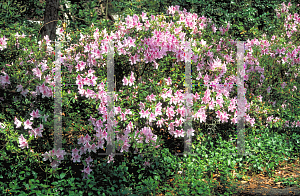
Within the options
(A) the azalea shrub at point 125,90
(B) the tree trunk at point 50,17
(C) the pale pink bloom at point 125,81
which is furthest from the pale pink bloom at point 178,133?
(B) the tree trunk at point 50,17

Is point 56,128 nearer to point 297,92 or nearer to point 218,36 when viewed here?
point 218,36

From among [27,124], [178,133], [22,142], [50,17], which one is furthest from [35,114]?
[50,17]

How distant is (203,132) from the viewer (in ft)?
16.6

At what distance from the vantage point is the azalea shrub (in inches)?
148

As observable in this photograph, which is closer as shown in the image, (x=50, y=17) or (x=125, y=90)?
(x=125, y=90)

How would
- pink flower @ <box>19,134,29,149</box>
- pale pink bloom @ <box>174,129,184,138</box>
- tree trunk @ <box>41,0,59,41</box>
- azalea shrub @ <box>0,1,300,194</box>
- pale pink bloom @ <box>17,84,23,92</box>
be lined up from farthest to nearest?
tree trunk @ <box>41,0,59,41</box>
pale pink bloom @ <box>174,129,184,138</box>
azalea shrub @ <box>0,1,300,194</box>
pale pink bloom @ <box>17,84,23,92</box>
pink flower @ <box>19,134,29,149</box>

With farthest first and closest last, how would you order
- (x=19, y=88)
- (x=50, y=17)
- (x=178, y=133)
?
(x=50, y=17) → (x=178, y=133) → (x=19, y=88)

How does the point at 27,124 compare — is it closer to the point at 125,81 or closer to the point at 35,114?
the point at 35,114

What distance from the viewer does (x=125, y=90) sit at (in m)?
4.18

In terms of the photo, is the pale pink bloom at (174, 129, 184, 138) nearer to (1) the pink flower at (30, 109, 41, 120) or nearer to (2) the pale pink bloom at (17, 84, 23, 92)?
(1) the pink flower at (30, 109, 41, 120)

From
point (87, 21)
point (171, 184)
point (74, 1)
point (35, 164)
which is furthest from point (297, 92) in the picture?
point (74, 1)

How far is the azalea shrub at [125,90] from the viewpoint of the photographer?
3771 millimetres

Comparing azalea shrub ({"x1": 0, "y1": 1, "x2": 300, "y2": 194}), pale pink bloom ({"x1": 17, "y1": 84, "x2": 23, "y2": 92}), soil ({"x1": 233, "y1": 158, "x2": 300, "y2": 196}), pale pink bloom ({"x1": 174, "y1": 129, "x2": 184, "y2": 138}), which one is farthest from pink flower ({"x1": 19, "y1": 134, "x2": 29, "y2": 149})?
soil ({"x1": 233, "y1": 158, "x2": 300, "y2": 196})

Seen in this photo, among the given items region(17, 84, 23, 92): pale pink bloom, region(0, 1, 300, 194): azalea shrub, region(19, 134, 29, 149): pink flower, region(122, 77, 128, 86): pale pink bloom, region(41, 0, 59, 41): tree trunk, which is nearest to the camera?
region(19, 134, 29, 149): pink flower
